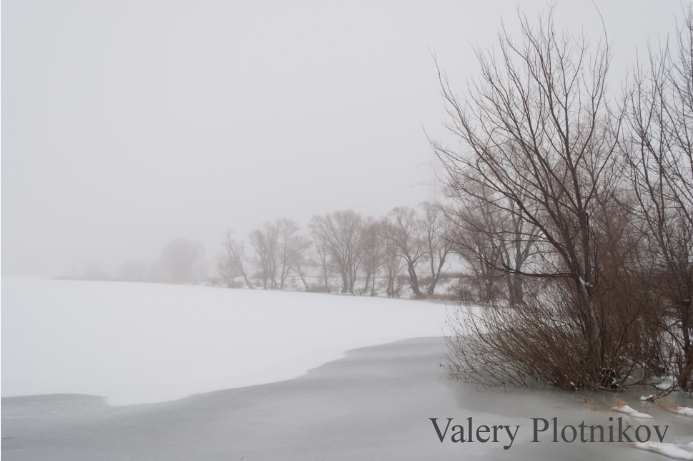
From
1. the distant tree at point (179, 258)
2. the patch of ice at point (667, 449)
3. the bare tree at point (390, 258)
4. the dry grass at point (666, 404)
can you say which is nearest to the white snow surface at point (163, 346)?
the patch of ice at point (667, 449)

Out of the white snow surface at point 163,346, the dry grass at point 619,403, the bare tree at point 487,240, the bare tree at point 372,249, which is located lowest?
the white snow surface at point 163,346

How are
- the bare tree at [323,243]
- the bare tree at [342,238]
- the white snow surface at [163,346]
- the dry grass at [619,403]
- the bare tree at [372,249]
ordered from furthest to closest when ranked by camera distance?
the bare tree at [323,243], the bare tree at [342,238], the bare tree at [372,249], the white snow surface at [163,346], the dry grass at [619,403]

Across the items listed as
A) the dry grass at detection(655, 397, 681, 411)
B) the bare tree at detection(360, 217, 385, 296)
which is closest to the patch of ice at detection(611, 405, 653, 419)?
the dry grass at detection(655, 397, 681, 411)

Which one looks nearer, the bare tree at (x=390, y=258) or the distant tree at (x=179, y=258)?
the bare tree at (x=390, y=258)

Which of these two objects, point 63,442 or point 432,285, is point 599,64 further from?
point 432,285

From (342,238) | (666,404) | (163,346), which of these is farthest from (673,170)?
(342,238)

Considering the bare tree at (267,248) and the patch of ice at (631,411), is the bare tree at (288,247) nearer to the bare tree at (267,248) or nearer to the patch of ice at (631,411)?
the bare tree at (267,248)

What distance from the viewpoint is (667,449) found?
427 cm

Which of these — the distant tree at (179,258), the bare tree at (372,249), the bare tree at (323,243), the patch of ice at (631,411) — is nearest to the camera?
the patch of ice at (631,411)

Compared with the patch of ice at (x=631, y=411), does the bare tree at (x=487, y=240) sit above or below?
A: above

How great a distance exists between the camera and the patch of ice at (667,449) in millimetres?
4125

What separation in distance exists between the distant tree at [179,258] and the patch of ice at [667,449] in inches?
3194

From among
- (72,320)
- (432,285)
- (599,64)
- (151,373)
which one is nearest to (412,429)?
(599,64)

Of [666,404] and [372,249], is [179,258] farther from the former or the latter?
[666,404]
